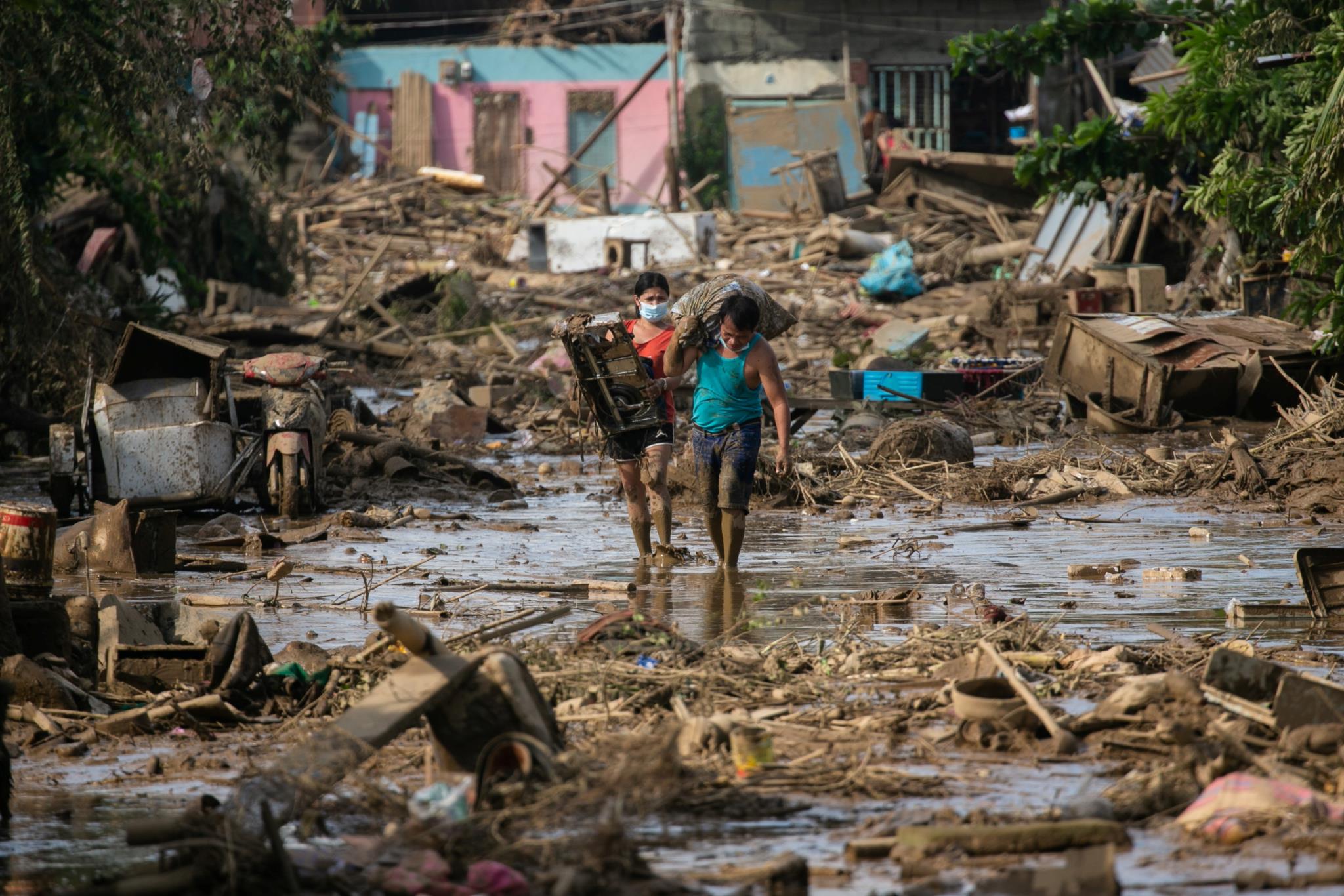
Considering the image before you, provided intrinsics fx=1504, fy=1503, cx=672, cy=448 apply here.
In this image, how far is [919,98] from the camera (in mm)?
36750

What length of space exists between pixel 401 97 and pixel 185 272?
18728mm

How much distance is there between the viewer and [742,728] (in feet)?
17.1

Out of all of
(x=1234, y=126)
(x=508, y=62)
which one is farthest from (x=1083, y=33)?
(x=508, y=62)

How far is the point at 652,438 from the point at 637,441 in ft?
0.33

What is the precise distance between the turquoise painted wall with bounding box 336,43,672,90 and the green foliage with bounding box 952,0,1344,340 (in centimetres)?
2109

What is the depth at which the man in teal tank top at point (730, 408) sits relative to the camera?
8.80 metres

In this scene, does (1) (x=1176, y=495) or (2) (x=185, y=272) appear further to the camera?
(2) (x=185, y=272)

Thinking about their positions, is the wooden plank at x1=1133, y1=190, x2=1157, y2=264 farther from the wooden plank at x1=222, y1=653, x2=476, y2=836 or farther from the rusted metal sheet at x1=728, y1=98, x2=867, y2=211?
the wooden plank at x1=222, y1=653, x2=476, y2=836

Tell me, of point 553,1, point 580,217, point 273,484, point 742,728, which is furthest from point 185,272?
point 553,1

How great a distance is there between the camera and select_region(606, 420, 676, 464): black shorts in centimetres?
934

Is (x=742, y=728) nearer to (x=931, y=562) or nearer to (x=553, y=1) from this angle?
(x=931, y=562)

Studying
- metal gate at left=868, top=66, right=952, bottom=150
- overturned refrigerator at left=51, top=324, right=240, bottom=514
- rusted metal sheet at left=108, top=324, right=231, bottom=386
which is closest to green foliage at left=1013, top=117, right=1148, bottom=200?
rusted metal sheet at left=108, top=324, right=231, bottom=386

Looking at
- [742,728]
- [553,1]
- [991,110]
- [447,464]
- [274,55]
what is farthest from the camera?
[553,1]

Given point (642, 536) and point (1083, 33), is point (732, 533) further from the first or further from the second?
point (1083, 33)
